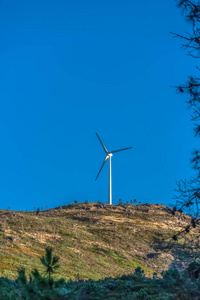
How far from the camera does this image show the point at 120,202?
146 m

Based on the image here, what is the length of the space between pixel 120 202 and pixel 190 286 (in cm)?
13497

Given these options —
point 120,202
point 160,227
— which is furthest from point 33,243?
point 120,202

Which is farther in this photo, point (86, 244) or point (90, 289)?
point (86, 244)

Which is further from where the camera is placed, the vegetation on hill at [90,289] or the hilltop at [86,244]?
the hilltop at [86,244]

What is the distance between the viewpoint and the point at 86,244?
72.8 m

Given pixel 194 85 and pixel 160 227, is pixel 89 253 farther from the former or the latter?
pixel 194 85

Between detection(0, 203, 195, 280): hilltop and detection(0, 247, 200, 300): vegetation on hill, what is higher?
detection(0, 203, 195, 280): hilltop

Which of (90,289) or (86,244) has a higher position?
(86,244)

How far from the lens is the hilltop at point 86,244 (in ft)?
177

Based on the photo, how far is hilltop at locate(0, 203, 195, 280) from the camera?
177 feet

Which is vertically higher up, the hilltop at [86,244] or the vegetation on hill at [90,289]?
the hilltop at [86,244]

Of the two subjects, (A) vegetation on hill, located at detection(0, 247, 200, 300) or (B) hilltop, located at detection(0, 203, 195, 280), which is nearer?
(A) vegetation on hill, located at detection(0, 247, 200, 300)

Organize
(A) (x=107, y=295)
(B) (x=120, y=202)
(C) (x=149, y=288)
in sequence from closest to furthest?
(A) (x=107, y=295)
(C) (x=149, y=288)
(B) (x=120, y=202)

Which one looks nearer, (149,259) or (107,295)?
(107,295)
